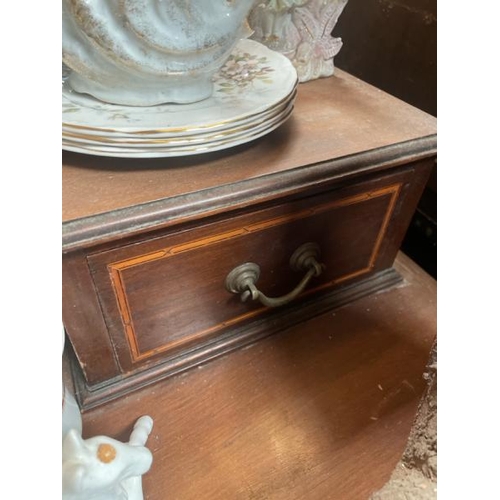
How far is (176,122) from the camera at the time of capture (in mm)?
375

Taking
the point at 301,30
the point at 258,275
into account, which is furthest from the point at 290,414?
the point at 301,30

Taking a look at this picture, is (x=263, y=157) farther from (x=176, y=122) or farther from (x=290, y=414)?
(x=290, y=414)

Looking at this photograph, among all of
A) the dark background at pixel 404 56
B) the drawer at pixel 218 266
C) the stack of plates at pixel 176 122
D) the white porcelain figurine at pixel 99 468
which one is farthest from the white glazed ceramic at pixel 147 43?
the dark background at pixel 404 56

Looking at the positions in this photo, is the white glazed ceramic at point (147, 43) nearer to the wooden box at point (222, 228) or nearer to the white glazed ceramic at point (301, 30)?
the wooden box at point (222, 228)

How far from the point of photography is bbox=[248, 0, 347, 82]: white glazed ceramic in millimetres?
576

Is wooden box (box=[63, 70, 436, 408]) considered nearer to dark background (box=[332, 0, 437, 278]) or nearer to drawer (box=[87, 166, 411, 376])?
drawer (box=[87, 166, 411, 376])

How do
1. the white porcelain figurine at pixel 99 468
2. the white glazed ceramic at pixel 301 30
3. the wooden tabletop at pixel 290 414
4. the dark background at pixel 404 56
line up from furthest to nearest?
the dark background at pixel 404 56, the white glazed ceramic at pixel 301 30, the wooden tabletop at pixel 290 414, the white porcelain figurine at pixel 99 468

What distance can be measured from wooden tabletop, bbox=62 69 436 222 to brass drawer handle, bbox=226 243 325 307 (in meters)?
0.11

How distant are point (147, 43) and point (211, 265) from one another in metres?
0.21

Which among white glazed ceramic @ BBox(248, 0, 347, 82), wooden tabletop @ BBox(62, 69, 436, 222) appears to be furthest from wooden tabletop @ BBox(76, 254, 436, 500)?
white glazed ceramic @ BBox(248, 0, 347, 82)

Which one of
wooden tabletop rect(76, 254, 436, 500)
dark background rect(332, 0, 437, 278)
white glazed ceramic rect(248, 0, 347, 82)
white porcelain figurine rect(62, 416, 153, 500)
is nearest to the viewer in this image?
white porcelain figurine rect(62, 416, 153, 500)

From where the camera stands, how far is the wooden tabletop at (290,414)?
1.36 ft

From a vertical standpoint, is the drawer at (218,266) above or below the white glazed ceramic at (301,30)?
below
